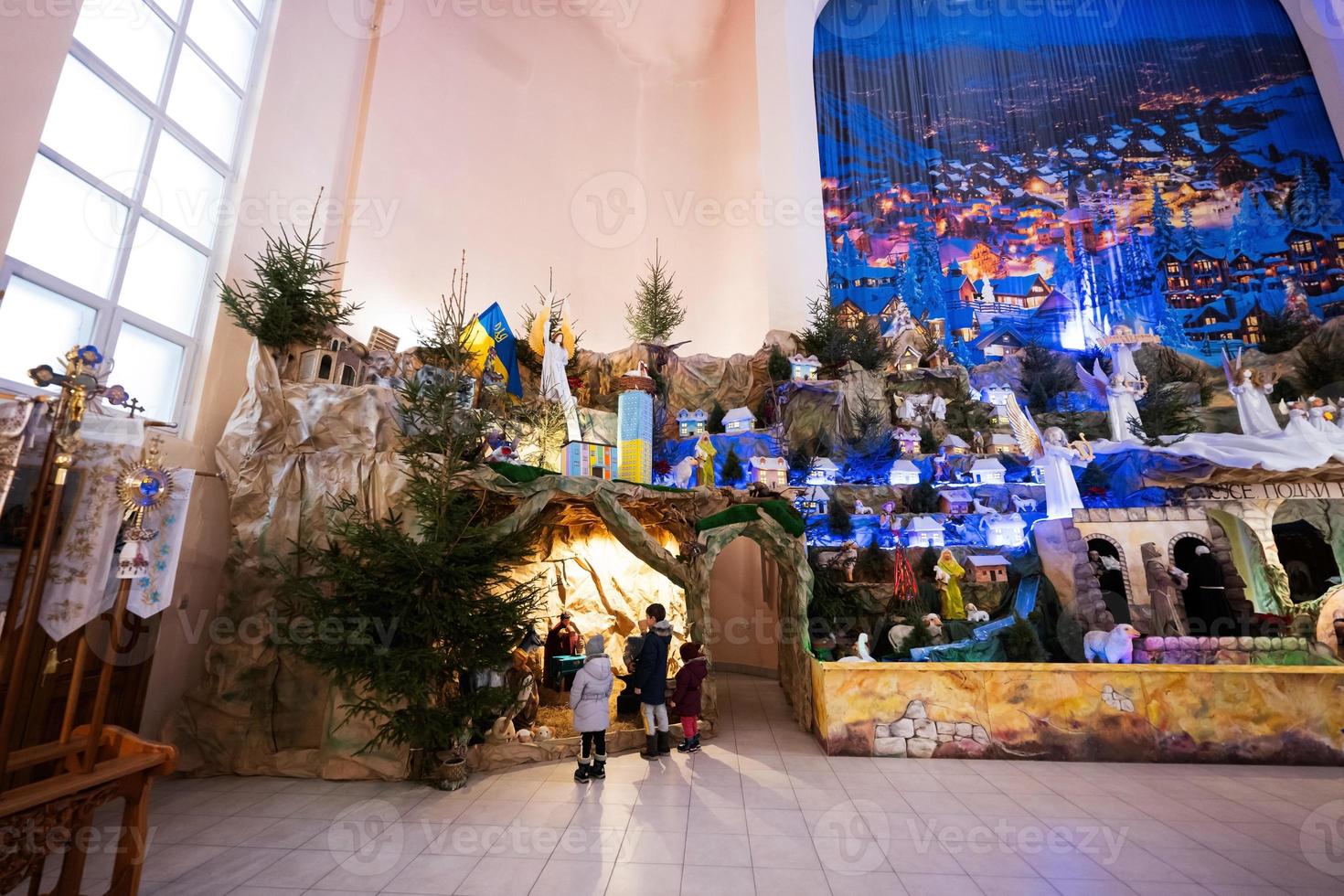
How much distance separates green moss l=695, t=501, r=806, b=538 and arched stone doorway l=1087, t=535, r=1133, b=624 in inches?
208

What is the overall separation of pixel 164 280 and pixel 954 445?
1367 cm

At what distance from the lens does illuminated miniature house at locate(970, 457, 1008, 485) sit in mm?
11523

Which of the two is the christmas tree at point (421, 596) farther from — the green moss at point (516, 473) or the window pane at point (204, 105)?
the window pane at point (204, 105)

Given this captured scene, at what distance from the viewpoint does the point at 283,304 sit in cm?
675

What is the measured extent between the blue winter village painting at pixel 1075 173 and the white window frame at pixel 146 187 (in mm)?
13238

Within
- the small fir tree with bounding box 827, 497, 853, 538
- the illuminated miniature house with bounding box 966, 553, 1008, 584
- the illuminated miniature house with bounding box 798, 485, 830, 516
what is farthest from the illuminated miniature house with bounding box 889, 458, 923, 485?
the illuminated miniature house with bounding box 966, 553, 1008, 584

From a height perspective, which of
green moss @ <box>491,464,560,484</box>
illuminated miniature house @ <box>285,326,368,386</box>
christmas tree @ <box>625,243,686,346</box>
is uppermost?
christmas tree @ <box>625,243,686,346</box>

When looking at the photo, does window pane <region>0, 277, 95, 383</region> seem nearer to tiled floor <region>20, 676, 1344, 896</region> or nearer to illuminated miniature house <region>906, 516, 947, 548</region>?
tiled floor <region>20, 676, 1344, 896</region>

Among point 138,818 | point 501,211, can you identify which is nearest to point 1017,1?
point 501,211

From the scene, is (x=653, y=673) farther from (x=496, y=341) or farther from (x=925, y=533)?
(x=925, y=533)

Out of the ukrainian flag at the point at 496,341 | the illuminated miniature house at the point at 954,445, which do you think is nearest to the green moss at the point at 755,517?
the ukrainian flag at the point at 496,341

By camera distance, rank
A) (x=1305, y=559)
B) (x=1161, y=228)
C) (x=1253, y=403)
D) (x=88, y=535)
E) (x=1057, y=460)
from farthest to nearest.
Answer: (x=1161, y=228)
(x=1253, y=403)
(x=1057, y=460)
(x=1305, y=559)
(x=88, y=535)

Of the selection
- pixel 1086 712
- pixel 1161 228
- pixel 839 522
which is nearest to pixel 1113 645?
pixel 1086 712

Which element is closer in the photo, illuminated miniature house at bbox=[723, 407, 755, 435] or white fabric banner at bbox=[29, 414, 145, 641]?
white fabric banner at bbox=[29, 414, 145, 641]
